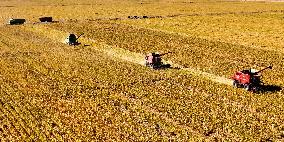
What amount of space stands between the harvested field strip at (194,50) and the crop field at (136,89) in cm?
11

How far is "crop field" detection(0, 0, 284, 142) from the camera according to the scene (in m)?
24.5

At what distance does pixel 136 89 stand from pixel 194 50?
1838cm

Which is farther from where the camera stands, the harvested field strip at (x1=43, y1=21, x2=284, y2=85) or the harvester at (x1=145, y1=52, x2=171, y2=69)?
the harvested field strip at (x1=43, y1=21, x2=284, y2=85)

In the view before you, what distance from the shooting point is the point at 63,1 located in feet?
455

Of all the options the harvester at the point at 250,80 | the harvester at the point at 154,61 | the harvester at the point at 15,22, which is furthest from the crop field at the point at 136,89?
the harvester at the point at 15,22

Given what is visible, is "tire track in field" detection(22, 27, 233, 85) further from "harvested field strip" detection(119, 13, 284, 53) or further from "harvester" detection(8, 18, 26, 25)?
"harvested field strip" detection(119, 13, 284, 53)

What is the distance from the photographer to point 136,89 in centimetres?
3275

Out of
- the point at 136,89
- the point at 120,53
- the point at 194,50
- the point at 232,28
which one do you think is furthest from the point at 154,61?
the point at 232,28

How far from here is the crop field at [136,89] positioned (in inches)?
966

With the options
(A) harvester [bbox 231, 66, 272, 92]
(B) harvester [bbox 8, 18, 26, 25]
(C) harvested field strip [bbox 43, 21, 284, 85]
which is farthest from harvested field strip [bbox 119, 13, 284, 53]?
(B) harvester [bbox 8, 18, 26, 25]

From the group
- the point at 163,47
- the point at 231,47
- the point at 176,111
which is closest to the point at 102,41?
the point at 163,47

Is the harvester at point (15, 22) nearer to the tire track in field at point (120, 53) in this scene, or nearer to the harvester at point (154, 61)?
the tire track in field at point (120, 53)

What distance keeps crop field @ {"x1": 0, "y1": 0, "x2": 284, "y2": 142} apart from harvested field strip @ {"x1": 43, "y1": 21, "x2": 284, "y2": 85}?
111mm

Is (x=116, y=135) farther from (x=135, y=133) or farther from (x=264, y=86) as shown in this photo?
(x=264, y=86)
